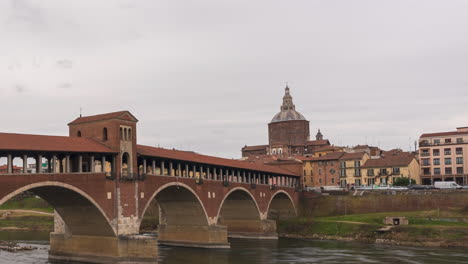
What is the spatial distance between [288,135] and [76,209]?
130237mm

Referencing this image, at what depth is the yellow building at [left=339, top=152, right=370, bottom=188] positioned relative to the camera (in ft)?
409

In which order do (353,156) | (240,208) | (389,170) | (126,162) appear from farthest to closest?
(353,156)
(389,170)
(240,208)
(126,162)

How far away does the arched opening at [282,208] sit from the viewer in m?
107

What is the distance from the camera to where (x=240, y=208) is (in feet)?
309

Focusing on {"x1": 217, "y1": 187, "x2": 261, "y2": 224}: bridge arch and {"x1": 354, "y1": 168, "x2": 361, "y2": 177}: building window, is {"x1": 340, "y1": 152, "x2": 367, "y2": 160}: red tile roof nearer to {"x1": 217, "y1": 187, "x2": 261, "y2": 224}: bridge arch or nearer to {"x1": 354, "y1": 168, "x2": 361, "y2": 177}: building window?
{"x1": 354, "y1": 168, "x2": 361, "y2": 177}: building window

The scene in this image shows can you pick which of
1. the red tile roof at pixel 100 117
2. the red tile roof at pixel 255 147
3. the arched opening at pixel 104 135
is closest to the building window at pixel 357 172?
the red tile roof at pixel 255 147

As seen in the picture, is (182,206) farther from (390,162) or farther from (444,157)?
(444,157)

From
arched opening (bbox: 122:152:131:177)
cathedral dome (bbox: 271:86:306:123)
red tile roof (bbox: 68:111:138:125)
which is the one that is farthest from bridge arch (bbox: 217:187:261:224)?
cathedral dome (bbox: 271:86:306:123)

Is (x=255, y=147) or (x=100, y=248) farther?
(x=255, y=147)

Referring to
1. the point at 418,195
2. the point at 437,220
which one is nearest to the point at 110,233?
the point at 437,220

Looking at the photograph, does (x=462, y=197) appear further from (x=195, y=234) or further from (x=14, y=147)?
(x=14, y=147)

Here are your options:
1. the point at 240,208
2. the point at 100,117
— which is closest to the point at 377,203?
the point at 240,208

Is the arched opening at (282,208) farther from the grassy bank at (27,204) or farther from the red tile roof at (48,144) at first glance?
the red tile roof at (48,144)

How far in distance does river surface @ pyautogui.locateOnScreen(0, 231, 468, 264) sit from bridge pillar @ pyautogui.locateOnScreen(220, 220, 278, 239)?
10.2 meters
